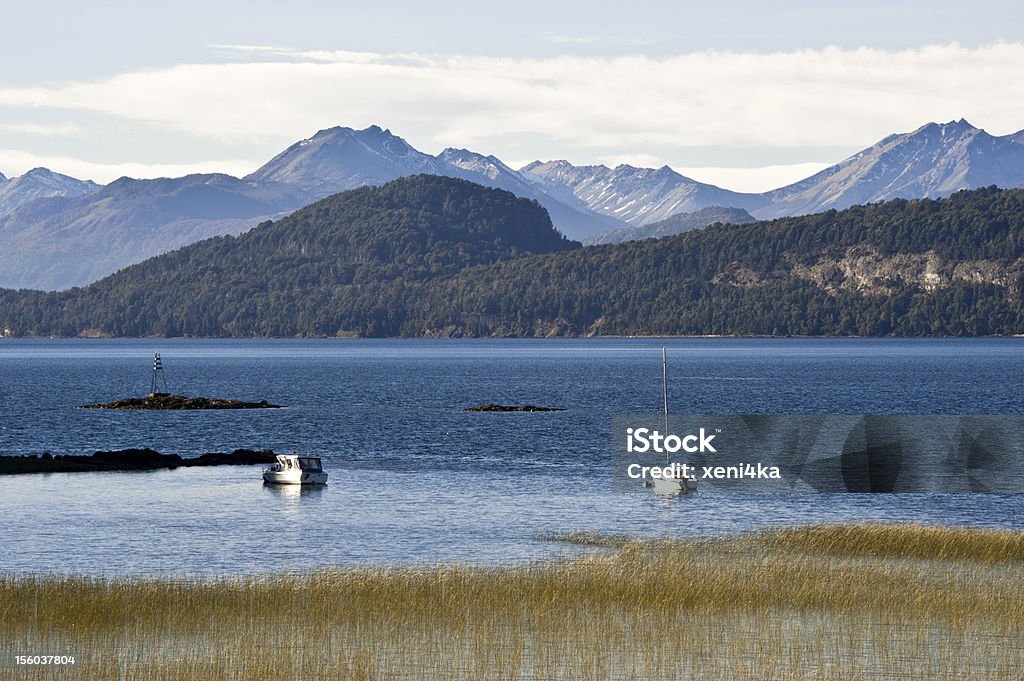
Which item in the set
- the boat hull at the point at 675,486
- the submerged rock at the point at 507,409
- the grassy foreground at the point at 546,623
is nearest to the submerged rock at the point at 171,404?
the submerged rock at the point at 507,409

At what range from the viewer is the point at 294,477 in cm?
7388

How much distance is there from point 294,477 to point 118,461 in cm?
1566

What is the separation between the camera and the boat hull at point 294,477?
73.9 metres

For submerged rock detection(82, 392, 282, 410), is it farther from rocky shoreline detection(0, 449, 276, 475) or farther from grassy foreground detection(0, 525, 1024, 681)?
grassy foreground detection(0, 525, 1024, 681)

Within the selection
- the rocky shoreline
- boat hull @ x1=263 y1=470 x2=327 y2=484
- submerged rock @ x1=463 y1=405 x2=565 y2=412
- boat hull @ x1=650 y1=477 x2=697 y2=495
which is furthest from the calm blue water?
submerged rock @ x1=463 y1=405 x2=565 y2=412

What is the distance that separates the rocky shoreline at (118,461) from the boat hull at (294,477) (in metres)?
11.8

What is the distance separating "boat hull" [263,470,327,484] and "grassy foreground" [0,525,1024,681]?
1232 inches

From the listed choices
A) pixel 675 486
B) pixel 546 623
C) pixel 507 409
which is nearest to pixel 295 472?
pixel 675 486

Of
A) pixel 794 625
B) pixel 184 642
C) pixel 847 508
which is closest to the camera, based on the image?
pixel 184 642

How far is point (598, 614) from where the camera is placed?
113ft

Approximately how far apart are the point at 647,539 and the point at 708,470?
36669mm

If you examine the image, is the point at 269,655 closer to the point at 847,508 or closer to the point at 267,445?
the point at 847,508

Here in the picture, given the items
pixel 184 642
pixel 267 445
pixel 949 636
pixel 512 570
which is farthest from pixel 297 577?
pixel 267 445

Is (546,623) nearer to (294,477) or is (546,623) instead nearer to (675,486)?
(675,486)
